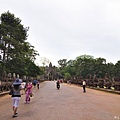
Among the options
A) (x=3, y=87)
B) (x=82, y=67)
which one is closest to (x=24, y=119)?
(x=3, y=87)

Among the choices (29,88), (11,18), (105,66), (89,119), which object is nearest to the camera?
(89,119)

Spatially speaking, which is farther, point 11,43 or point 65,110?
point 11,43

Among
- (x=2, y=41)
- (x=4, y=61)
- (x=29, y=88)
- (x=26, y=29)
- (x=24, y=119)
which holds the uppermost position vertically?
Result: (x=26, y=29)

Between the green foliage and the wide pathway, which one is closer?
the wide pathway

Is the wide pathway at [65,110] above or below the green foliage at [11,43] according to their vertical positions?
below

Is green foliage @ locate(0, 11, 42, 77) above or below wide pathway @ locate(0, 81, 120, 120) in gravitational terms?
above

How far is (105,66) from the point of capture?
97438 mm

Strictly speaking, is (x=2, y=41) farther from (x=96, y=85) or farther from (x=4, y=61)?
(x=96, y=85)

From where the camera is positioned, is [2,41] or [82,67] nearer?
[2,41]

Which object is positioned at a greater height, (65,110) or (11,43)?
(11,43)

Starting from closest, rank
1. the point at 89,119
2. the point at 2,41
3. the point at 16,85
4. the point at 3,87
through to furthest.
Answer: the point at 89,119, the point at 16,85, the point at 3,87, the point at 2,41

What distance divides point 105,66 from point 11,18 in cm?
5809

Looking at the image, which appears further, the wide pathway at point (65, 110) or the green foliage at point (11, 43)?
the green foliage at point (11, 43)

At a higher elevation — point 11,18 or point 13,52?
point 11,18
